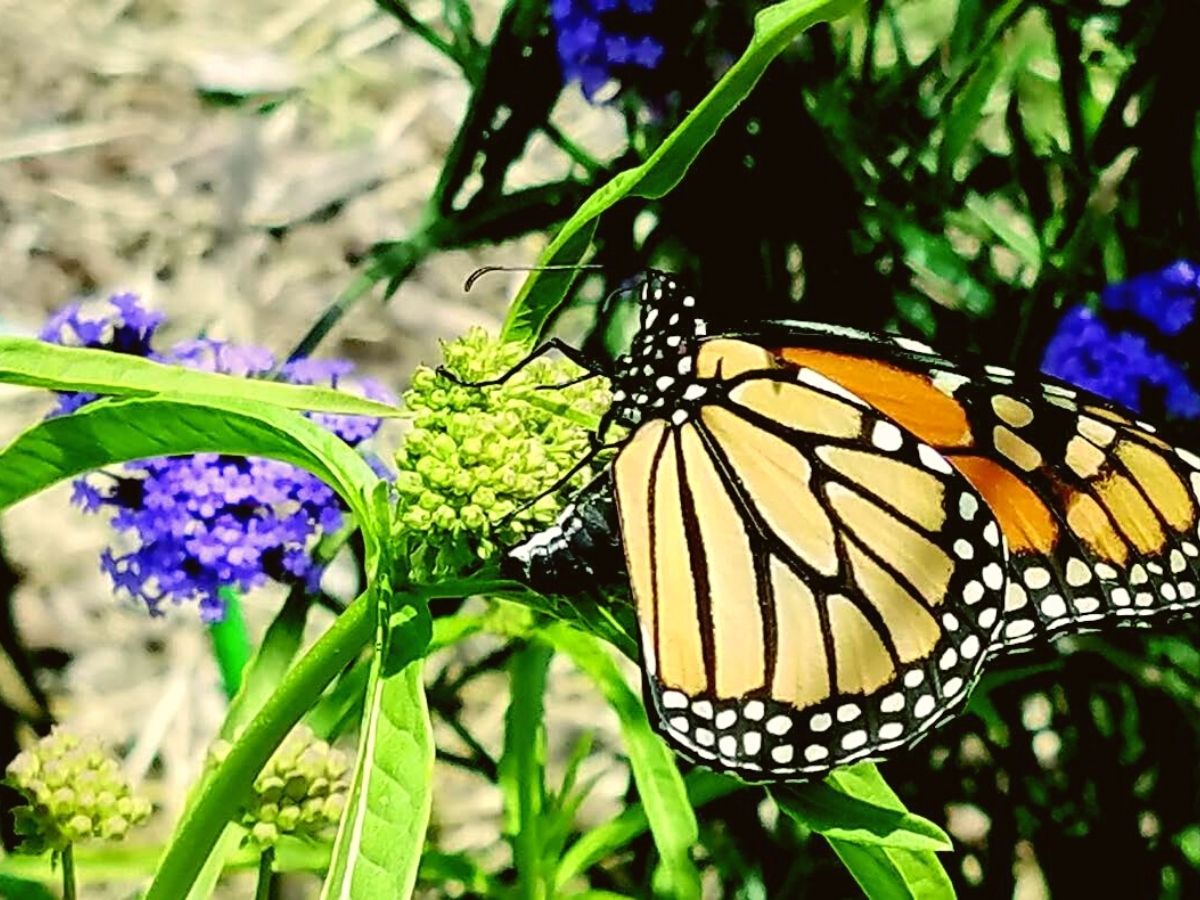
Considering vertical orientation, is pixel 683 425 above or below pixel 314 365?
below

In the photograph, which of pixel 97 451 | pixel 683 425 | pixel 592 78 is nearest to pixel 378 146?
pixel 592 78

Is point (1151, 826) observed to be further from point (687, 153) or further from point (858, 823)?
point (687, 153)

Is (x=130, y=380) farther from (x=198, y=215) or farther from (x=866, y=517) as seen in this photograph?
(x=198, y=215)

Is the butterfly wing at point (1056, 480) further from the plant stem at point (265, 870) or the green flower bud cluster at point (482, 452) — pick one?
the plant stem at point (265, 870)

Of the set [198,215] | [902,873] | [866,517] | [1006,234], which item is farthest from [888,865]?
A: [198,215]

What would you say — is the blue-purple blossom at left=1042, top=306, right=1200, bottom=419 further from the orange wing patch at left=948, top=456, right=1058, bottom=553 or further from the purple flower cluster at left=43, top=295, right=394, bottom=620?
the purple flower cluster at left=43, top=295, right=394, bottom=620

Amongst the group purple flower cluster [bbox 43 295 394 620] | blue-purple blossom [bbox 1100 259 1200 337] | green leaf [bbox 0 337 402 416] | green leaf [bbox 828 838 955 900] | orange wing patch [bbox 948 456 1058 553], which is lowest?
green leaf [bbox 828 838 955 900]

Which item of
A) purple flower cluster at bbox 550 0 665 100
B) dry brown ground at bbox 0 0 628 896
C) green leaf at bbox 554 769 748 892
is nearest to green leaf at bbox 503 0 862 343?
green leaf at bbox 554 769 748 892

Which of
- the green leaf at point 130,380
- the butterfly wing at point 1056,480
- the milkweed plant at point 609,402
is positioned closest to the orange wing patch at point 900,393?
the butterfly wing at point 1056,480
